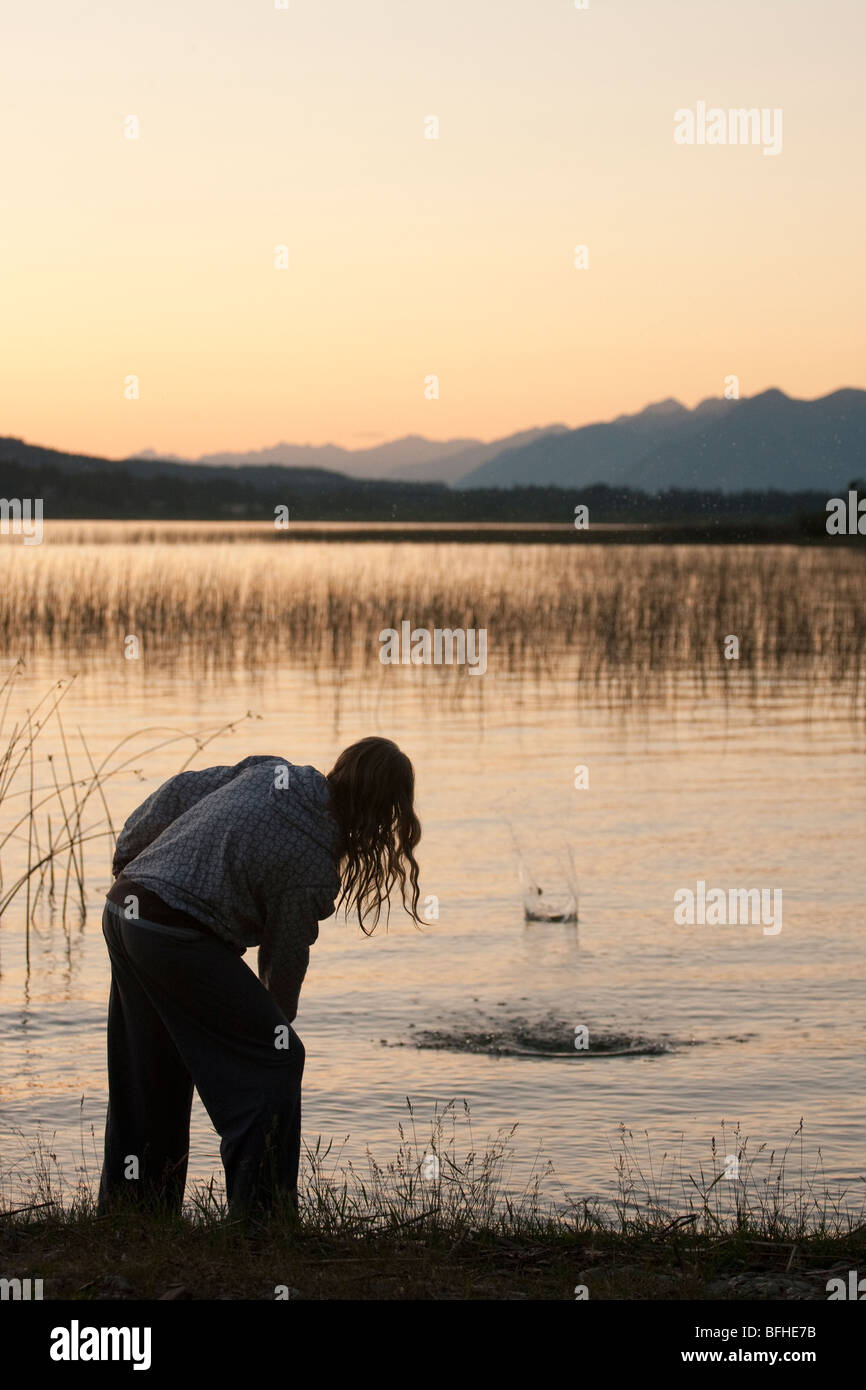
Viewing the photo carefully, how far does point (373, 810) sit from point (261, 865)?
386mm

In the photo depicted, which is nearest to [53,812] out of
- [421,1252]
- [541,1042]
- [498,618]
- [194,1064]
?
[541,1042]

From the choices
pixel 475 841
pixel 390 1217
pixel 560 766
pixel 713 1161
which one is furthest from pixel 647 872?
pixel 390 1217

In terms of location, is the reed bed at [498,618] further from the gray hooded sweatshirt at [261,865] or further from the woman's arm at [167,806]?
the gray hooded sweatshirt at [261,865]

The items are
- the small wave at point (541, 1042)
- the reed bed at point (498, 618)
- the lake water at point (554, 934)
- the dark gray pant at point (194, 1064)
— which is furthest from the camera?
the reed bed at point (498, 618)

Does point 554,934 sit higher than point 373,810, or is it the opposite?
point 373,810

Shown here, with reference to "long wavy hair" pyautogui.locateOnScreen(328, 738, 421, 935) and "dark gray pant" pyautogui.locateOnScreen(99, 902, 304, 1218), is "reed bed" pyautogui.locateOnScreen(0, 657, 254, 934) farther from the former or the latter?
"long wavy hair" pyautogui.locateOnScreen(328, 738, 421, 935)

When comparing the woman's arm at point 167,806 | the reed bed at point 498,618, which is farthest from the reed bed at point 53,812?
the reed bed at point 498,618

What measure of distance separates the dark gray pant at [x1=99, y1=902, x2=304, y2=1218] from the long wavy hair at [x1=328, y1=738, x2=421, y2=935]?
47cm

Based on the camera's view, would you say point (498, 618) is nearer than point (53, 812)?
No

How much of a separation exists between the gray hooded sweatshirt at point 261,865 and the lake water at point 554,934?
212 centimetres

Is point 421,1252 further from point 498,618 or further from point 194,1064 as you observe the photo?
point 498,618

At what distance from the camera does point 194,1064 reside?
5625 mm

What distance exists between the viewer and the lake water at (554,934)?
797 cm
